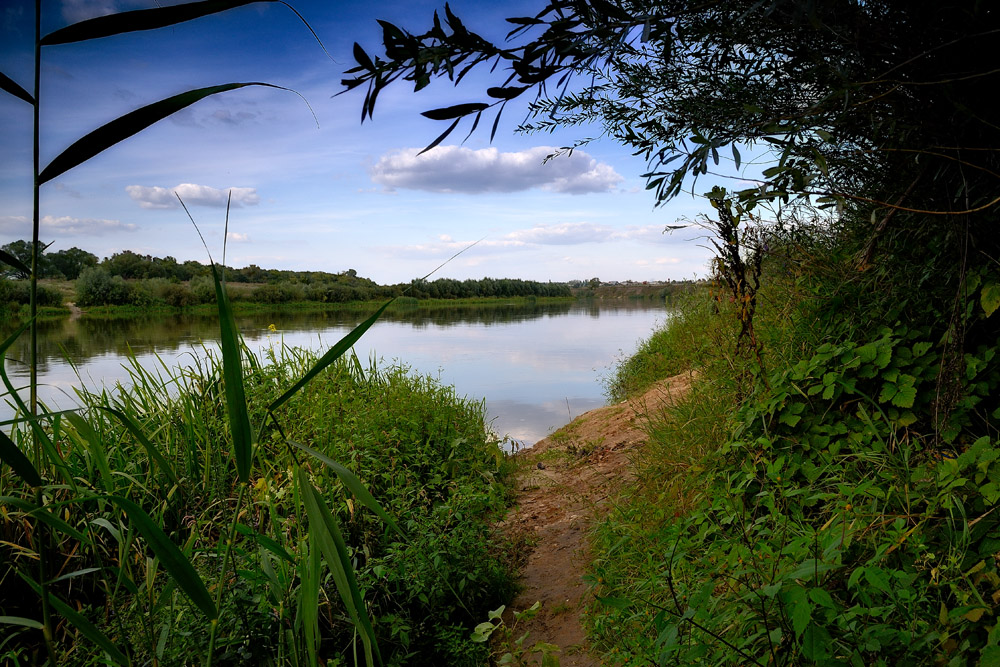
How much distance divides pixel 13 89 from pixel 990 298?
3048 mm

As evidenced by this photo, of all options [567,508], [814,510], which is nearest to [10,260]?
[814,510]

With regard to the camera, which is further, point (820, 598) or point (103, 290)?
point (103, 290)

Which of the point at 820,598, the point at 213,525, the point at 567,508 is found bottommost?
the point at 567,508

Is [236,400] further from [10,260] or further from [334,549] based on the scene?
[10,260]

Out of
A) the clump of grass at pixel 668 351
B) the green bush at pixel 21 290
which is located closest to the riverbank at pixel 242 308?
the green bush at pixel 21 290

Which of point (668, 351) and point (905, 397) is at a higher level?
point (905, 397)

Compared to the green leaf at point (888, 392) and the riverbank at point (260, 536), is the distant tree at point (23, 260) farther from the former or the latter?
the green leaf at point (888, 392)

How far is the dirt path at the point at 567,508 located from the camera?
2793 millimetres

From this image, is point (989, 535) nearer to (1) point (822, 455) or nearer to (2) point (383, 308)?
(1) point (822, 455)

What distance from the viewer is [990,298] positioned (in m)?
2.23

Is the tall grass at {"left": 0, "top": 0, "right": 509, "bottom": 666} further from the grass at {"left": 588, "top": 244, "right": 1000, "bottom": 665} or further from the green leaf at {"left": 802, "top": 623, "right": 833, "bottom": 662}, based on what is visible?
the green leaf at {"left": 802, "top": 623, "right": 833, "bottom": 662}

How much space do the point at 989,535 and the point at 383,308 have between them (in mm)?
2123

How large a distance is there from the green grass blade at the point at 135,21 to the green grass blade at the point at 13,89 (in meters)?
0.08

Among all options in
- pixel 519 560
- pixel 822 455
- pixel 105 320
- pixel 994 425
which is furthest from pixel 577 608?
pixel 105 320
